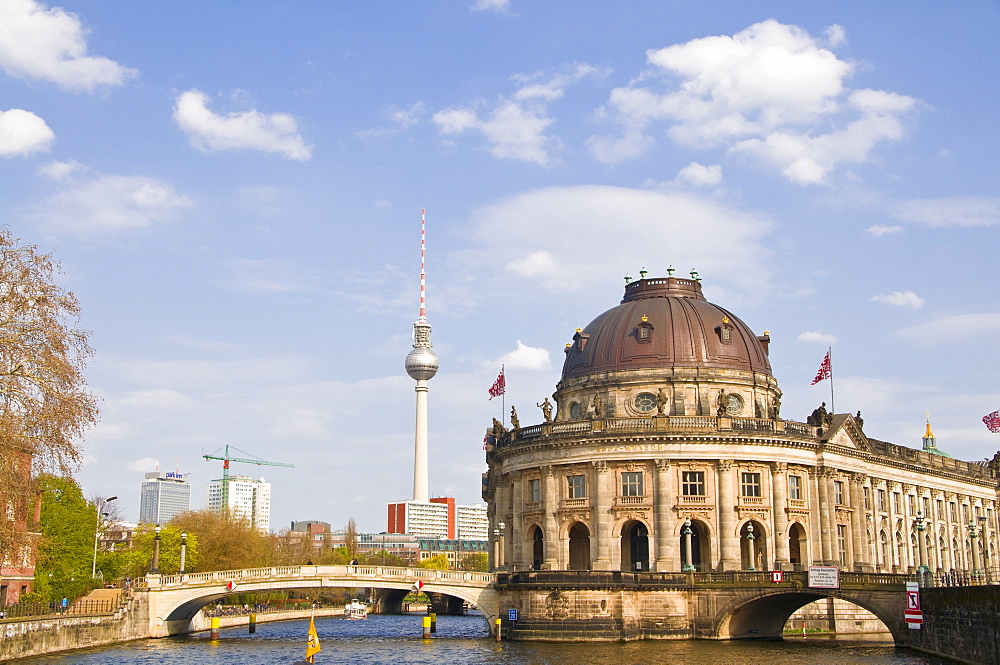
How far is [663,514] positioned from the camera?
84.1 metres

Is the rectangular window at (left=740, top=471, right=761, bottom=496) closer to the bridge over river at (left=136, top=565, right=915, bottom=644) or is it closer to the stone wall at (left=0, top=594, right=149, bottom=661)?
the bridge over river at (left=136, top=565, right=915, bottom=644)

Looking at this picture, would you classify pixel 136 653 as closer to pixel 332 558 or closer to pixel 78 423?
pixel 78 423

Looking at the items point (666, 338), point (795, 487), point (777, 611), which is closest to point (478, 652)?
point (777, 611)

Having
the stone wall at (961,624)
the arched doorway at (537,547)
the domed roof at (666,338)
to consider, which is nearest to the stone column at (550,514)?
the arched doorway at (537,547)

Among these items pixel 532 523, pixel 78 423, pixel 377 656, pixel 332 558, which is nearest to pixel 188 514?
pixel 332 558

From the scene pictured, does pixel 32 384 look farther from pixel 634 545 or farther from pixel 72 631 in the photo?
pixel 634 545

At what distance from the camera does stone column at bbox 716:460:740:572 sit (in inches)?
3292

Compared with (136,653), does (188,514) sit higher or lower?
higher

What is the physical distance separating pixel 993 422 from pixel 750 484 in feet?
111

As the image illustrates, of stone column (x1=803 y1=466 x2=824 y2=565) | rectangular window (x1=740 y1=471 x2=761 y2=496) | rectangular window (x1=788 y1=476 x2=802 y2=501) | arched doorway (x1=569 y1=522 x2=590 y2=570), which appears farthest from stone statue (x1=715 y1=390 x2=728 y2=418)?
arched doorway (x1=569 y1=522 x2=590 y2=570)

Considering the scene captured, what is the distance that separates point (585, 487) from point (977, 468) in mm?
51963

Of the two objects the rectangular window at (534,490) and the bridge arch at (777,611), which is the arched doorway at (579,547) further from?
the bridge arch at (777,611)

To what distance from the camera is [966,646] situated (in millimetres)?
56312

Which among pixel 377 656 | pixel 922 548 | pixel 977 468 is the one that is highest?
pixel 977 468
